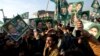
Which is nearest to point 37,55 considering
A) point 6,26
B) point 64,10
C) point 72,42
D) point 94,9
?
point 6,26

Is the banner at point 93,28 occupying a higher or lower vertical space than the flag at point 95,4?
higher

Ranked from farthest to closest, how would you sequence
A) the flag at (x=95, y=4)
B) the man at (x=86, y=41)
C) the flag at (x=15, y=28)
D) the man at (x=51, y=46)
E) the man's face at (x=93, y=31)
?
the flag at (x=95, y=4) → the flag at (x=15, y=28) → the man's face at (x=93, y=31) → the man at (x=51, y=46) → the man at (x=86, y=41)

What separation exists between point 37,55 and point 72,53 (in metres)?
3.16

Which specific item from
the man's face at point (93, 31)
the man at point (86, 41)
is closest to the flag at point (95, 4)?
the man's face at point (93, 31)

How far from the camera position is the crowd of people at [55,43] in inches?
396

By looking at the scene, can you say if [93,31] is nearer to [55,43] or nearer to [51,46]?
[55,43]

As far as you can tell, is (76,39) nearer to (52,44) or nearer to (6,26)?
(52,44)

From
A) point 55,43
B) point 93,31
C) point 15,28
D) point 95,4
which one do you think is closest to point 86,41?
point 55,43

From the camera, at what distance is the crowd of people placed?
10.1 metres

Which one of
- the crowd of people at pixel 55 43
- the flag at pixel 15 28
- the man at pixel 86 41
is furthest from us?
the flag at pixel 15 28

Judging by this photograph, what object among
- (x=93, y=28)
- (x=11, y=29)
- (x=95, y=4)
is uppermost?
(x=93, y=28)

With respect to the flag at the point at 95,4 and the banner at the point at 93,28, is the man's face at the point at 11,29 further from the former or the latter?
the flag at the point at 95,4

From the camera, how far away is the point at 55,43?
33.8 ft

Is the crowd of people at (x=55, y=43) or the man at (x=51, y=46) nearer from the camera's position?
the crowd of people at (x=55, y=43)
